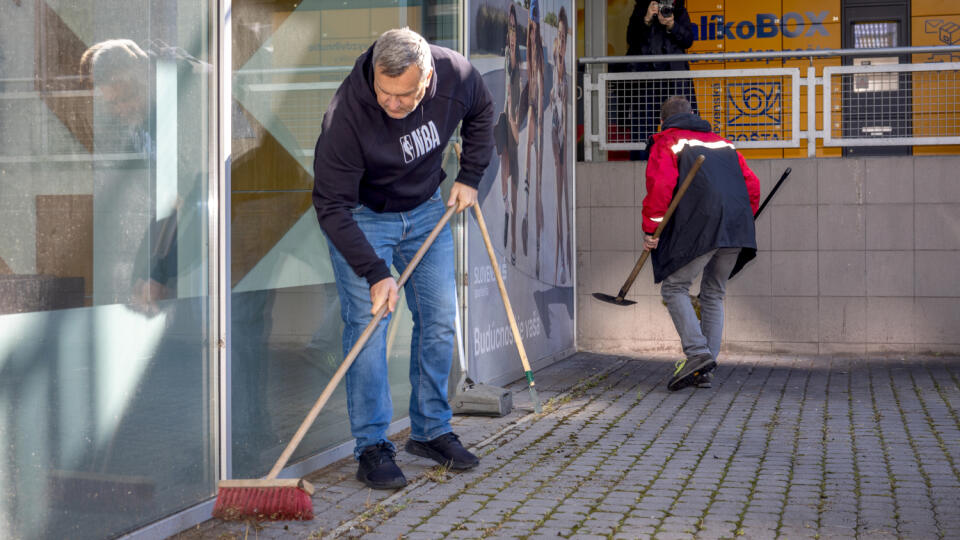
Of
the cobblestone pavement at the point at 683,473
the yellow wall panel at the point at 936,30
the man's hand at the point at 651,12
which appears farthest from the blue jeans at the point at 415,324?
the yellow wall panel at the point at 936,30

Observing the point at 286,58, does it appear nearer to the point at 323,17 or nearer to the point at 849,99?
the point at 323,17

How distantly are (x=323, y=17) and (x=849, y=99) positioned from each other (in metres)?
6.07

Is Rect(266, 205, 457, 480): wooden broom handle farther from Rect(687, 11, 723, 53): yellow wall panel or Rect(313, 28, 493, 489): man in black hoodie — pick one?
Rect(687, 11, 723, 53): yellow wall panel

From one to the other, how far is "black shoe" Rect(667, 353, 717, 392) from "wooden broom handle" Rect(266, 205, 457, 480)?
298 centimetres

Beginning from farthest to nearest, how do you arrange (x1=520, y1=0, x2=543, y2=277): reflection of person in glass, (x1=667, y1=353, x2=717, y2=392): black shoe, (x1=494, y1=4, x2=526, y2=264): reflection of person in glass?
(x1=520, y1=0, x2=543, y2=277): reflection of person in glass → (x1=494, y1=4, x2=526, y2=264): reflection of person in glass → (x1=667, y1=353, x2=717, y2=392): black shoe

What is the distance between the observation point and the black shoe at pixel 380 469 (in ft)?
14.6

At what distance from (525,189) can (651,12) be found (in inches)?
118

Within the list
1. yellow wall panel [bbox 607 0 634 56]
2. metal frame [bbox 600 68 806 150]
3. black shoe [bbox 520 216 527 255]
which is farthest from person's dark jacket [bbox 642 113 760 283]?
yellow wall panel [bbox 607 0 634 56]

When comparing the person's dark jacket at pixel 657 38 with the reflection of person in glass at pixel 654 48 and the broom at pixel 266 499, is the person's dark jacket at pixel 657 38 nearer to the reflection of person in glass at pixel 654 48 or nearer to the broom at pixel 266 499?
the reflection of person in glass at pixel 654 48

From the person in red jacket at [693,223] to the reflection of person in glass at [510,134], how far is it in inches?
35.7

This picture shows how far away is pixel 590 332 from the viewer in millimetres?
9969

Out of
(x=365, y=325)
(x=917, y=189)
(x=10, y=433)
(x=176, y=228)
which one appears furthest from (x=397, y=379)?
(x=917, y=189)

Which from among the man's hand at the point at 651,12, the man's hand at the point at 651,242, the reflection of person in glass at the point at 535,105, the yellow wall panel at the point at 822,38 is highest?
the yellow wall panel at the point at 822,38

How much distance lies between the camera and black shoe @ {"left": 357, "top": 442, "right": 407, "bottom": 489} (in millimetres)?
4445
